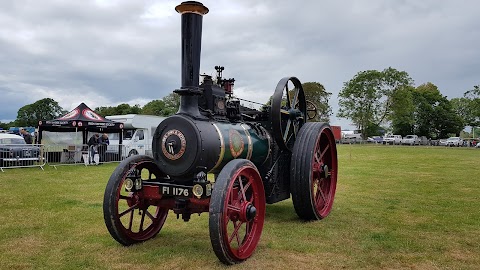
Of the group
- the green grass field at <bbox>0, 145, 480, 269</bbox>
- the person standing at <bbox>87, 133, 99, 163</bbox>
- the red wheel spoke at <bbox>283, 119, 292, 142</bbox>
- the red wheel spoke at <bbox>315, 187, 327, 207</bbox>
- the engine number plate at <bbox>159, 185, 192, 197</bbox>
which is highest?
the red wheel spoke at <bbox>283, 119, 292, 142</bbox>

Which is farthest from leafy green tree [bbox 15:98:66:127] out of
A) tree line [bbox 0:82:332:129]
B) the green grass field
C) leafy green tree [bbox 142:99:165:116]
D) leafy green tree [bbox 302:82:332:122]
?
the green grass field

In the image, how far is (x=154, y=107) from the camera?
70.2 meters

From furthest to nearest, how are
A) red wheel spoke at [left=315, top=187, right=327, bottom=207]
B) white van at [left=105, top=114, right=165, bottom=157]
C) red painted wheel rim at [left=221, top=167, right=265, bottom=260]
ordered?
white van at [left=105, top=114, right=165, bottom=157], red wheel spoke at [left=315, top=187, right=327, bottom=207], red painted wheel rim at [left=221, top=167, right=265, bottom=260]

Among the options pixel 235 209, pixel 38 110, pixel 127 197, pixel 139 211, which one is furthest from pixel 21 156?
pixel 38 110

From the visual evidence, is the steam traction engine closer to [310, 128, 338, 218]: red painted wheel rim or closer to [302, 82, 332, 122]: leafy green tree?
[310, 128, 338, 218]: red painted wheel rim

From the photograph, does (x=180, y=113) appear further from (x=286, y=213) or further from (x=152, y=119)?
(x=152, y=119)

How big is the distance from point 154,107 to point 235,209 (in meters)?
67.9

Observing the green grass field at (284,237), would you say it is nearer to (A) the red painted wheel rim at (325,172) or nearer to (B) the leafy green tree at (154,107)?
(A) the red painted wheel rim at (325,172)

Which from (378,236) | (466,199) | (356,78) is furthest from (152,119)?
(356,78)

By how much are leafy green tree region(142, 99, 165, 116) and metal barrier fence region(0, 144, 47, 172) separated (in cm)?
5246

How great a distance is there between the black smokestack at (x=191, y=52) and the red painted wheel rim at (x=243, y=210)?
0.93 meters

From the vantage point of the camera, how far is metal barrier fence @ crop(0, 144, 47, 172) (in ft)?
45.5

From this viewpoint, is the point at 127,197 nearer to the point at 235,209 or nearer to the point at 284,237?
the point at 235,209

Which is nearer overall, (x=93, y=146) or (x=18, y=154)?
(x=18, y=154)
